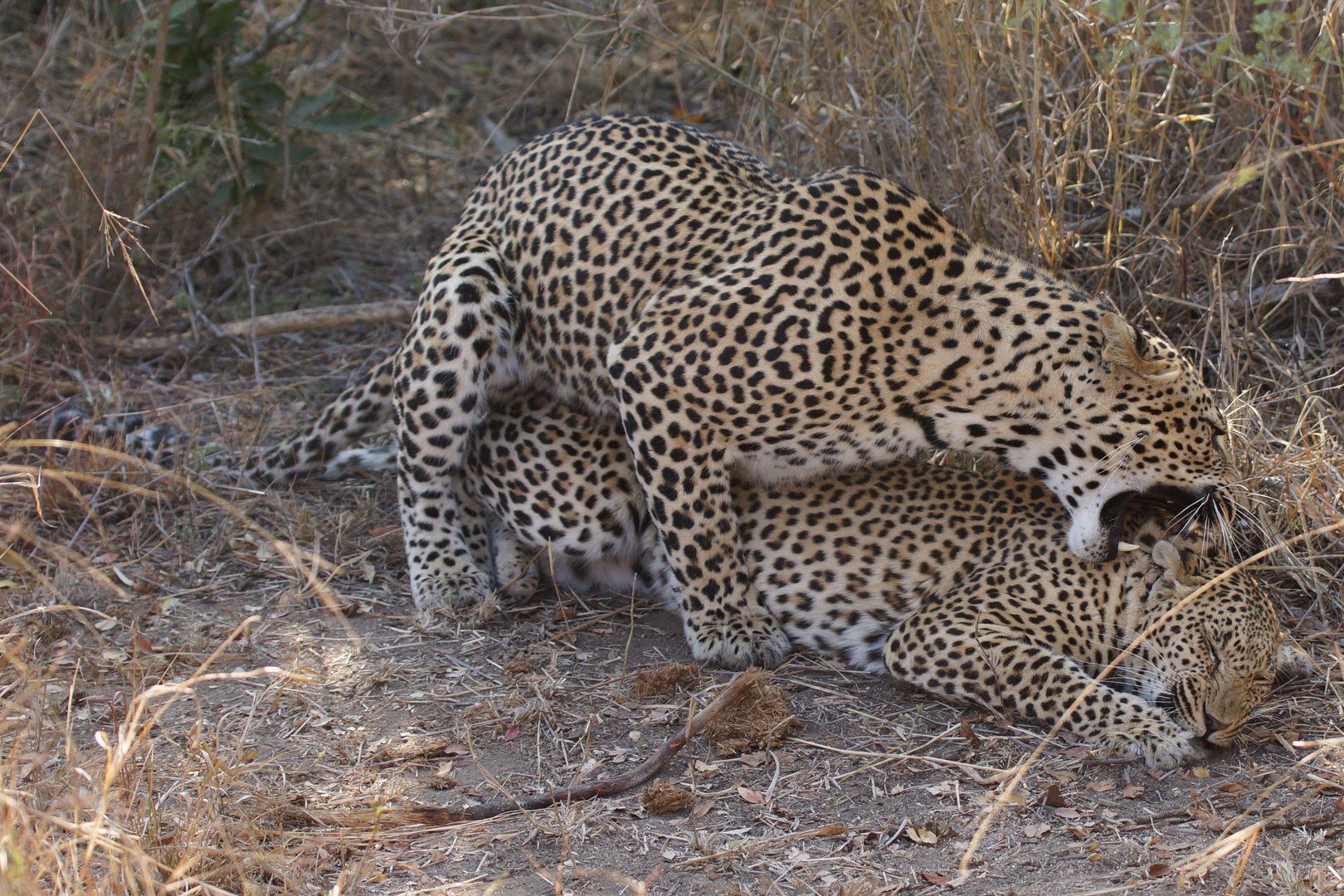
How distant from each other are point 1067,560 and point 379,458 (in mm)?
3233

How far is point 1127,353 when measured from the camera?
13.6 feet

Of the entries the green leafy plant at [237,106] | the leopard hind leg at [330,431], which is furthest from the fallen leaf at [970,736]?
the green leafy plant at [237,106]

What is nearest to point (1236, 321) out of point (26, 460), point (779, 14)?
point (779, 14)

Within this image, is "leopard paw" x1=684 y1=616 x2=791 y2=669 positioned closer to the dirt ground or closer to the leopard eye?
the dirt ground

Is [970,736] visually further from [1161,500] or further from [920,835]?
[1161,500]

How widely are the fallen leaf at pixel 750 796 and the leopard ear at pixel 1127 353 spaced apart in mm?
1839

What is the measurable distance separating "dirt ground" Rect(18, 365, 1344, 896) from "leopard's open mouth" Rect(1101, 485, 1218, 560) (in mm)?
660

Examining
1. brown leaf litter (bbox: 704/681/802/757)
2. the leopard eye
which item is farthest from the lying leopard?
brown leaf litter (bbox: 704/681/802/757)

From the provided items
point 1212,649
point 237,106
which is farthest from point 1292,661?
point 237,106

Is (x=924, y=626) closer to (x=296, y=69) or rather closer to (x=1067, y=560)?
(x=1067, y=560)

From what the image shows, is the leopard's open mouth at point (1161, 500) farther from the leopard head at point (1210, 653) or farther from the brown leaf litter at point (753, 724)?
the brown leaf litter at point (753, 724)

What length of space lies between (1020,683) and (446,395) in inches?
99.6

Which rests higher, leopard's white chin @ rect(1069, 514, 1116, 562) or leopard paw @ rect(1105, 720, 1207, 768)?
leopard's white chin @ rect(1069, 514, 1116, 562)

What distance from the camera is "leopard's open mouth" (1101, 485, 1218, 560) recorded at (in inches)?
168
